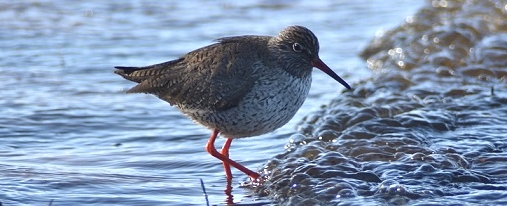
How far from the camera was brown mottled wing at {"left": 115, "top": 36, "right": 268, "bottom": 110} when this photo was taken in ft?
23.2

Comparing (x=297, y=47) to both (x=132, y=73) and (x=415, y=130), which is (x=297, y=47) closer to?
(x=132, y=73)

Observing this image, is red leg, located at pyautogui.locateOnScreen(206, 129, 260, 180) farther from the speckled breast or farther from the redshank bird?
the speckled breast

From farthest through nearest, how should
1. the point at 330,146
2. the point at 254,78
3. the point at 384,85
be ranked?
the point at 384,85
the point at 330,146
the point at 254,78

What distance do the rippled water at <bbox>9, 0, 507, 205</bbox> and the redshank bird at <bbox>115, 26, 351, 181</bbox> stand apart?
52 centimetres

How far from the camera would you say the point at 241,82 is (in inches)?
277

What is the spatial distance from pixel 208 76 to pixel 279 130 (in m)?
1.83

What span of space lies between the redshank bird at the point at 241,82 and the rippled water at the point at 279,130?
20.7 inches

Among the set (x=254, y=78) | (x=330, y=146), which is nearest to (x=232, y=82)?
(x=254, y=78)

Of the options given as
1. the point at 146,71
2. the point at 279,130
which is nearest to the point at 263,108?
the point at 146,71

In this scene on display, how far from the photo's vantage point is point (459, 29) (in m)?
11.7

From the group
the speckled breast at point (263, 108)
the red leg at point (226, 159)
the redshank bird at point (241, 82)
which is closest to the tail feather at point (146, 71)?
the redshank bird at point (241, 82)

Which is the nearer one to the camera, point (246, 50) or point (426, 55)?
point (246, 50)

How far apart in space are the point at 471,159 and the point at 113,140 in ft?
10.6

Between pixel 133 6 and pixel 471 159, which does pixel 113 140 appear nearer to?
pixel 471 159
